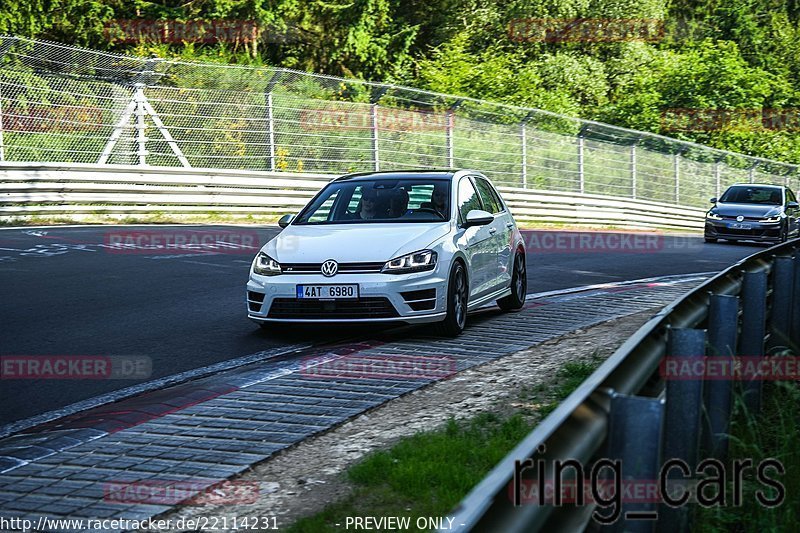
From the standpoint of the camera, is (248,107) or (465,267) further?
(248,107)

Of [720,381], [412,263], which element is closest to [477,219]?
[412,263]

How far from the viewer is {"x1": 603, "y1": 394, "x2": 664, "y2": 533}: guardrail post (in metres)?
2.95

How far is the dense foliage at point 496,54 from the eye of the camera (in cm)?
3666

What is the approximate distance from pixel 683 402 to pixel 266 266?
Answer: 605 centimetres

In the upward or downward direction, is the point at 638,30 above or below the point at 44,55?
above

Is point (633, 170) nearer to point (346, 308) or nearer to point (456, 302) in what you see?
point (456, 302)

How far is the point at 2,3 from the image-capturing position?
32062 mm

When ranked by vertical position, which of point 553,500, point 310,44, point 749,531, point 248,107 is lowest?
point 749,531

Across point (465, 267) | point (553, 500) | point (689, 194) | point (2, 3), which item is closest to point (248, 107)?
point (2, 3)

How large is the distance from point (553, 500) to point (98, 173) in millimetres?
19498

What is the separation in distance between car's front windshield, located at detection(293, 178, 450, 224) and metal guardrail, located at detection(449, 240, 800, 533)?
4066 millimetres

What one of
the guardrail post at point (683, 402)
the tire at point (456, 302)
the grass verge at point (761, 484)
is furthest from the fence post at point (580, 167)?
the guardrail post at point (683, 402)

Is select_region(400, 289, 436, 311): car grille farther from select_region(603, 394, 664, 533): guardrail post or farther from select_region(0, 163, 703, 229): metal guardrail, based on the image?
select_region(0, 163, 703, 229): metal guardrail

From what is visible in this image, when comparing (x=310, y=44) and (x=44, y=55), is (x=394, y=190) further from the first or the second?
(x=310, y=44)
